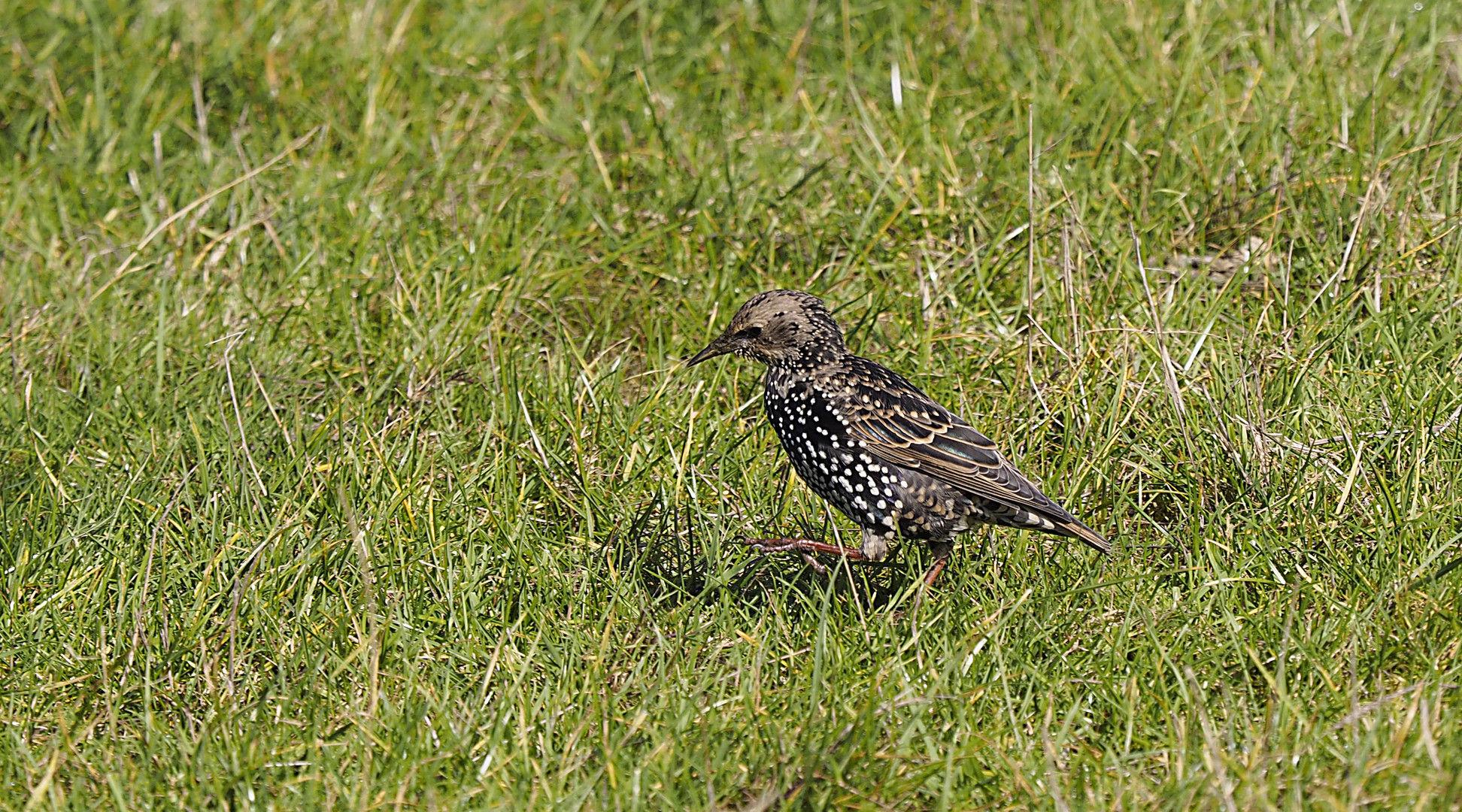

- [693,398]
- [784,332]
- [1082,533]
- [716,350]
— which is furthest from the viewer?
[693,398]

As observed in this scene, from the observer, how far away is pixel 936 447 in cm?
474

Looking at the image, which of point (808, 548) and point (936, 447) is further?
point (808, 548)

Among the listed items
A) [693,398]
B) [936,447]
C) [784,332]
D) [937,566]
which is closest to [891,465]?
[936,447]

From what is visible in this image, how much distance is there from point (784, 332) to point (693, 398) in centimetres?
78

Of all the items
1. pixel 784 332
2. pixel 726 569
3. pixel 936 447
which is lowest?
pixel 726 569

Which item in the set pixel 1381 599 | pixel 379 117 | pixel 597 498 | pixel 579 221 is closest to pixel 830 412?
pixel 597 498

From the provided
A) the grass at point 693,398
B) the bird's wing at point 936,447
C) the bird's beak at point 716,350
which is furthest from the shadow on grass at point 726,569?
the bird's beak at point 716,350

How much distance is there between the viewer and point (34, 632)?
4.46 meters

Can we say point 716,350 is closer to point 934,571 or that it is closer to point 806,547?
point 806,547

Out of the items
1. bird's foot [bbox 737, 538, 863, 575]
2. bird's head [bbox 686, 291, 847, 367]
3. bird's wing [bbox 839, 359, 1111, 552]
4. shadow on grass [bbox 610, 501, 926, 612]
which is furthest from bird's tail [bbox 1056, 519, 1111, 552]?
bird's head [bbox 686, 291, 847, 367]

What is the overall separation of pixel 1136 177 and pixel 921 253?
1.04 metres

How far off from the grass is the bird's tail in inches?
4.6

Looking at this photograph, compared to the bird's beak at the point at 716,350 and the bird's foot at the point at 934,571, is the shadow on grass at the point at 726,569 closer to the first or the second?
the bird's foot at the point at 934,571

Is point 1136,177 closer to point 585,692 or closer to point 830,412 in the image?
point 830,412
